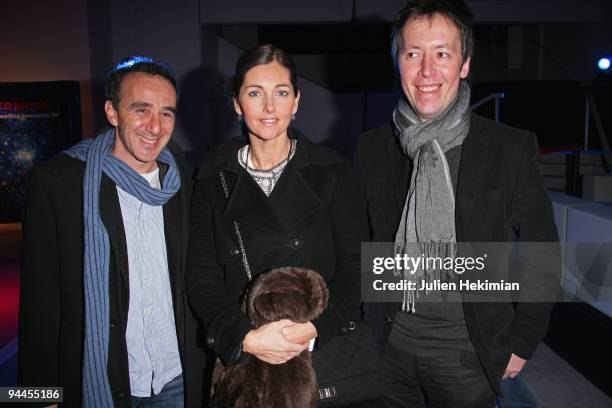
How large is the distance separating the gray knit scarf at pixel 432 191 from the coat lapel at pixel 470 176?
0.03 metres

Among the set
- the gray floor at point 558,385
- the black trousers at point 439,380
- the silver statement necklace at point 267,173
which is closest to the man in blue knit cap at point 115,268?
the silver statement necklace at point 267,173

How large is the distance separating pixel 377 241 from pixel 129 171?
969 millimetres

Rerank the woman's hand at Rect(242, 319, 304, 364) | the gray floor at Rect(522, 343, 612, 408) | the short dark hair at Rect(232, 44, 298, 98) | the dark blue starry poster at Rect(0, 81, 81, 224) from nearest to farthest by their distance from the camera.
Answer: the woman's hand at Rect(242, 319, 304, 364) < the short dark hair at Rect(232, 44, 298, 98) < the gray floor at Rect(522, 343, 612, 408) < the dark blue starry poster at Rect(0, 81, 81, 224)

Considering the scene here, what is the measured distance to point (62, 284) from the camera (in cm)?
165

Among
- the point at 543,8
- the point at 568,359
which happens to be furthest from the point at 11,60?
the point at 543,8

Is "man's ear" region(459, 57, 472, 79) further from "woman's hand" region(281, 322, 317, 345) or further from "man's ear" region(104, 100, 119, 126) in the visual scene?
"man's ear" region(104, 100, 119, 126)

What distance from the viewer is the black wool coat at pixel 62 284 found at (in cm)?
160

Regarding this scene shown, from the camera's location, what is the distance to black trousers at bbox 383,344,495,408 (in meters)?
1.63

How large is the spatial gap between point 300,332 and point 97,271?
75 centimetres

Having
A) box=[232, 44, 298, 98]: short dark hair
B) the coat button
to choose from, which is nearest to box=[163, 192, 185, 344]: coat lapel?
the coat button

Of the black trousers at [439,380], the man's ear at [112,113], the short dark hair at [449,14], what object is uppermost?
the short dark hair at [449,14]

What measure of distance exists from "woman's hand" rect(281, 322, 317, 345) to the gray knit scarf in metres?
0.45

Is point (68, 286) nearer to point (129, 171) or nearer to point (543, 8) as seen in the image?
point (129, 171)

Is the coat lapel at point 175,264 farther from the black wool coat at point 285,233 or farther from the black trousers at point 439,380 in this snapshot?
the black trousers at point 439,380
